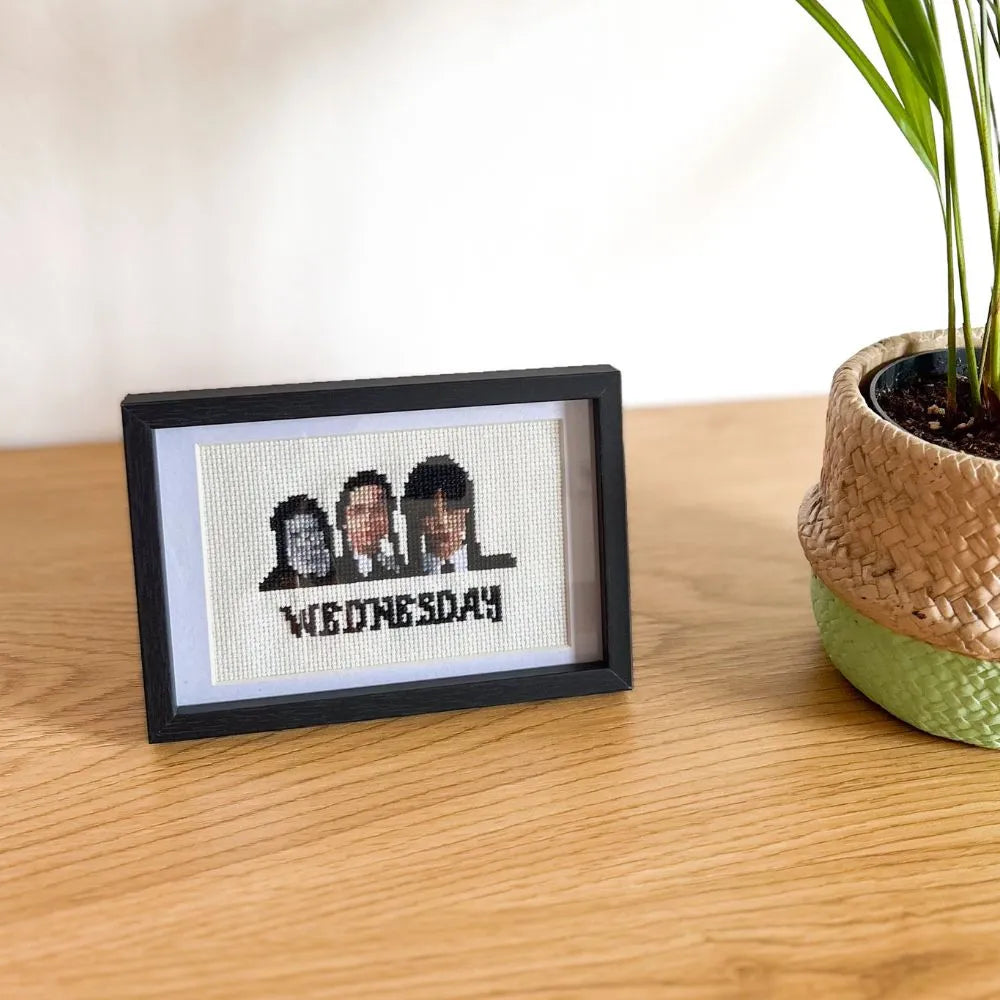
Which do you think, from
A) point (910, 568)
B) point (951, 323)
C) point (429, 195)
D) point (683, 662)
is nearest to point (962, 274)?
point (951, 323)

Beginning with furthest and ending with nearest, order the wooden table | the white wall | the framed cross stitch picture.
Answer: the white wall, the framed cross stitch picture, the wooden table

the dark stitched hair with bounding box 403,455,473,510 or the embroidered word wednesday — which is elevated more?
the dark stitched hair with bounding box 403,455,473,510

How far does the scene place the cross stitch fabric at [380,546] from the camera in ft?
1.85

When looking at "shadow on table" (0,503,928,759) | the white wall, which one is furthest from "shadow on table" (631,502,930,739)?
the white wall

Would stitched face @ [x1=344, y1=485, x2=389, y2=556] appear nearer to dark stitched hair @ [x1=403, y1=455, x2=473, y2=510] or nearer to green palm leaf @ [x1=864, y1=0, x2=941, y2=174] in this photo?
dark stitched hair @ [x1=403, y1=455, x2=473, y2=510]

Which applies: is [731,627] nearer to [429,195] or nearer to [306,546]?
[306,546]

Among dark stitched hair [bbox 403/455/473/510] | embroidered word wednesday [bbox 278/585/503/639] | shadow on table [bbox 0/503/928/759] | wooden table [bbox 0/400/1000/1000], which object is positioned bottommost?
wooden table [bbox 0/400/1000/1000]

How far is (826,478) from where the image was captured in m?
0.60

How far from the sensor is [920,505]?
0.52 meters

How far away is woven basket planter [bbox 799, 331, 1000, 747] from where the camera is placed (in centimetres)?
51

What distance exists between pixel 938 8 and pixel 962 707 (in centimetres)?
55

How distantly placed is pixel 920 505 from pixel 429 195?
0.46 meters

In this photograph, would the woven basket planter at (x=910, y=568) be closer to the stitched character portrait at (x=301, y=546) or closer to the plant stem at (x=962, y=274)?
the plant stem at (x=962, y=274)

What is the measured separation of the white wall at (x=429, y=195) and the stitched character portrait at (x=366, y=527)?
1.09ft
